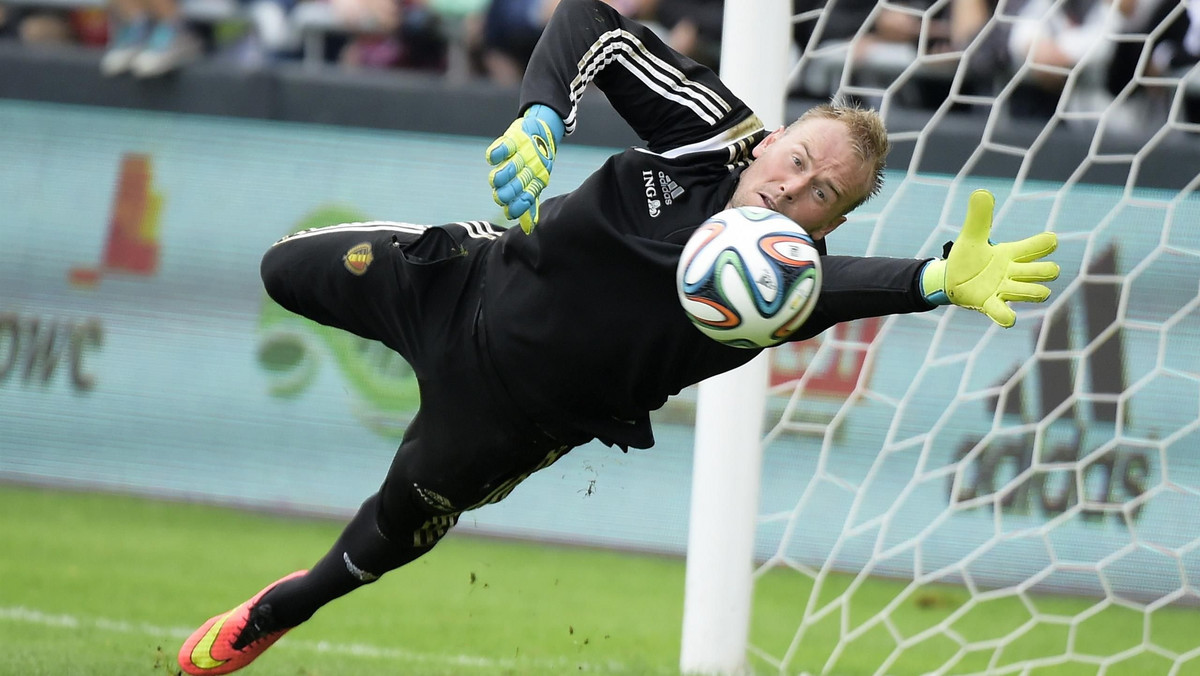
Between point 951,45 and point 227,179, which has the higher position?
point 951,45

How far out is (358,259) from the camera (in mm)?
4148

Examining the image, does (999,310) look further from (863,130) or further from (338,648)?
(338,648)

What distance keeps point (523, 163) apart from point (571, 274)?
549mm

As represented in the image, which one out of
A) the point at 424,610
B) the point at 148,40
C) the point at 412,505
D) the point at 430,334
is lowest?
the point at 424,610

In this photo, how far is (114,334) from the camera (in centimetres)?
845

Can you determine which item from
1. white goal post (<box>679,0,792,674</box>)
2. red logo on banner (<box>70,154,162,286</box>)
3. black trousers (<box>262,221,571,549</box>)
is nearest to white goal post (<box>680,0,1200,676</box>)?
white goal post (<box>679,0,792,674</box>)

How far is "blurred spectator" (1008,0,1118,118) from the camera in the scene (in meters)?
6.68

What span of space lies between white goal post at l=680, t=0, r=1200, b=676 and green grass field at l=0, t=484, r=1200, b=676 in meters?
0.05

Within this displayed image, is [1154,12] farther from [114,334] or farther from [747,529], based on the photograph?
[114,334]

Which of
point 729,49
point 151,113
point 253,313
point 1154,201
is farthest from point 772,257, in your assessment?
point 151,113

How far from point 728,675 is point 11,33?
23.7 feet

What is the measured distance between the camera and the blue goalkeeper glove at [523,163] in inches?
125

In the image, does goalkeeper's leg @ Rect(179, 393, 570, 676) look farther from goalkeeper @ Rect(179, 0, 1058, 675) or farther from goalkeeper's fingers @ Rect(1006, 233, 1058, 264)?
goalkeeper's fingers @ Rect(1006, 233, 1058, 264)

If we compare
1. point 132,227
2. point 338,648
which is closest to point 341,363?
point 132,227
